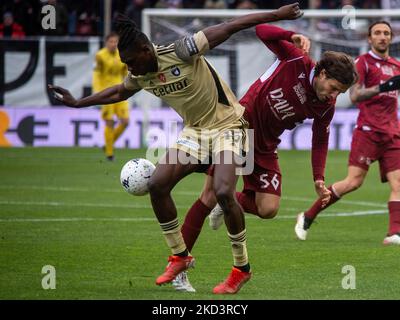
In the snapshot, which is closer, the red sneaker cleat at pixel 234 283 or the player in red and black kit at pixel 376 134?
the red sneaker cleat at pixel 234 283

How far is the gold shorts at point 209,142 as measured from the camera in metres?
8.51

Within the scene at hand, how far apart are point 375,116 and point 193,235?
3.91 meters

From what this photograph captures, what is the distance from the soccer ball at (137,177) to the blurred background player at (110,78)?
12.9 meters

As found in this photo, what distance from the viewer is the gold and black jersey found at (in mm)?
8398

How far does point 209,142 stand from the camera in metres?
8.59

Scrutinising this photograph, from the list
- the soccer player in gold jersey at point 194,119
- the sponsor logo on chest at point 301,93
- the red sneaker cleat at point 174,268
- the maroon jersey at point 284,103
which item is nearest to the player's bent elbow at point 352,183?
the maroon jersey at point 284,103

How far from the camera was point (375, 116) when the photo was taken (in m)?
12.2

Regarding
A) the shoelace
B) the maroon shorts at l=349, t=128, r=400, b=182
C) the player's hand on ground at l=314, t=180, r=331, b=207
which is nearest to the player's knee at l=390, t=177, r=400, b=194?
the maroon shorts at l=349, t=128, r=400, b=182

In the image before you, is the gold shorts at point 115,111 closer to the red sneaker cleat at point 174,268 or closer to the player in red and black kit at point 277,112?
the player in red and black kit at point 277,112

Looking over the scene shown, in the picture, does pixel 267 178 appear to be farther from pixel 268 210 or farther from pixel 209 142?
pixel 209 142

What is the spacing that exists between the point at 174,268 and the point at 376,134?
4537mm

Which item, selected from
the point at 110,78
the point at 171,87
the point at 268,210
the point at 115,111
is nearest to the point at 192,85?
the point at 171,87
